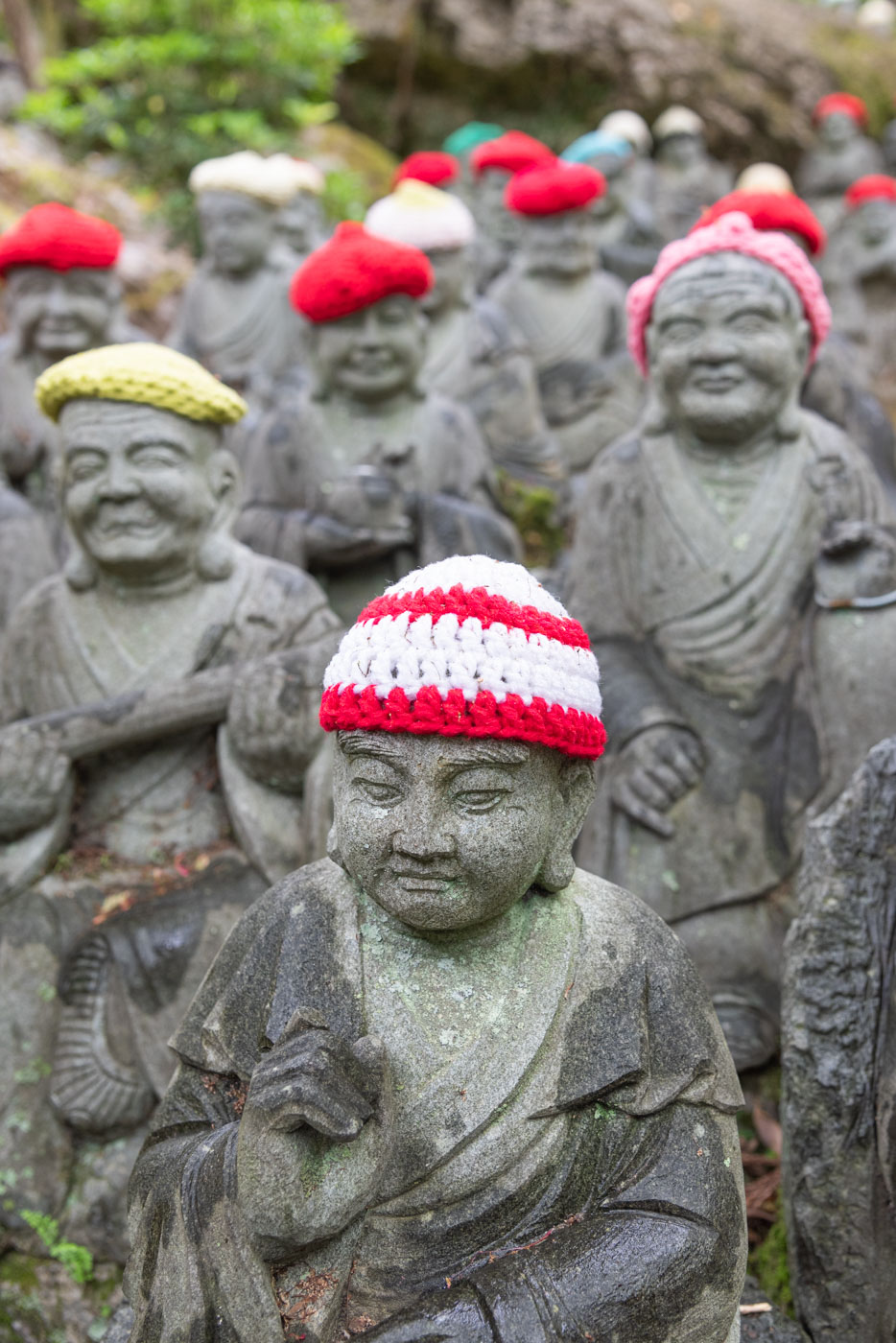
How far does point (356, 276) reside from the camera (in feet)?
18.1

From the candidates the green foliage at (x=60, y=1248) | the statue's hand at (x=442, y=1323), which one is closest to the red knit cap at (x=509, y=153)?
the green foliage at (x=60, y=1248)

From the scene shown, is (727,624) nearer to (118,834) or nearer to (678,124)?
(118,834)

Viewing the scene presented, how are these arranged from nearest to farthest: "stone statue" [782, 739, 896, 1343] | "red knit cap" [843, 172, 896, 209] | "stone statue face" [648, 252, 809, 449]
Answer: "stone statue" [782, 739, 896, 1343] → "stone statue face" [648, 252, 809, 449] → "red knit cap" [843, 172, 896, 209]

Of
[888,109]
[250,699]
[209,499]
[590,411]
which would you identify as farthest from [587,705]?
[888,109]

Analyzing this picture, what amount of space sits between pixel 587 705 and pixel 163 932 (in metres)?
1.84

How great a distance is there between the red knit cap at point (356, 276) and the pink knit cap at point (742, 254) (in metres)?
1.19

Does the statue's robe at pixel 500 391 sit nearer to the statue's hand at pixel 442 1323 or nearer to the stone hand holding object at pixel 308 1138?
the stone hand holding object at pixel 308 1138

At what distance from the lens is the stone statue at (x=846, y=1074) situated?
298 centimetres

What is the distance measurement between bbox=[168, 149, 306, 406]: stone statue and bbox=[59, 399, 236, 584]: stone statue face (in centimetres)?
525

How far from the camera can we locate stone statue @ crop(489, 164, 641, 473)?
31.3ft

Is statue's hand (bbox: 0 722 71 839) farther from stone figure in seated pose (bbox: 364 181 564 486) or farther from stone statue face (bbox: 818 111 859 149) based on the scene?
stone statue face (bbox: 818 111 859 149)

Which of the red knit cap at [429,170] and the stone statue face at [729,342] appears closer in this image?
the stone statue face at [729,342]

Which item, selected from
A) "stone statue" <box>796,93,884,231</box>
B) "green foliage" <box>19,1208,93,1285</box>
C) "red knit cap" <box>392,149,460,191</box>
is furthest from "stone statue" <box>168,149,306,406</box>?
"stone statue" <box>796,93,884,231</box>

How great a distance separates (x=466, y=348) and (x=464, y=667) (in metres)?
6.47
